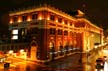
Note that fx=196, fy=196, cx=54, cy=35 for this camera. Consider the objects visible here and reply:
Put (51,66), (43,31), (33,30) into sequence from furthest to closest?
(33,30) < (43,31) < (51,66)

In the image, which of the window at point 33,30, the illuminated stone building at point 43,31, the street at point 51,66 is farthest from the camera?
the window at point 33,30

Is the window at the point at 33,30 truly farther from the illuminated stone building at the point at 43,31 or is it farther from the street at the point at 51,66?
the street at the point at 51,66

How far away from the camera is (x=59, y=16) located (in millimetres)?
58531

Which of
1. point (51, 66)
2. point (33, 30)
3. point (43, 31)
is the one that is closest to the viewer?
point (51, 66)

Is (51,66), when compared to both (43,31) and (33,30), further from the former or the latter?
(33,30)

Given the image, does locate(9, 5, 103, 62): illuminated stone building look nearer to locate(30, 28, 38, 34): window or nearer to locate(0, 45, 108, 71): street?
locate(30, 28, 38, 34): window

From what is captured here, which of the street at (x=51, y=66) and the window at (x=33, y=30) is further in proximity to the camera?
the window at (x=33, y=30)

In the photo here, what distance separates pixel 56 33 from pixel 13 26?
43.3 feet

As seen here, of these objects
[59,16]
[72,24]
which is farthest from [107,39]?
[59,16]

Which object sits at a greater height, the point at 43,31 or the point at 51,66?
the point at 43,31

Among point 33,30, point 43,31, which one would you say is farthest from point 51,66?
point 33,30

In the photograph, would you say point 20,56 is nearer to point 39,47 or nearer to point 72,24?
point 39,47

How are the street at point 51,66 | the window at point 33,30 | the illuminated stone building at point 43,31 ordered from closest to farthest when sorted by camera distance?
the street at point 51,66
the illuminated stone building at point 43,31
the window at point 33,30

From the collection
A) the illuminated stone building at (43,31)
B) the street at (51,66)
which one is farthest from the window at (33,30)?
the street at (51,66)
